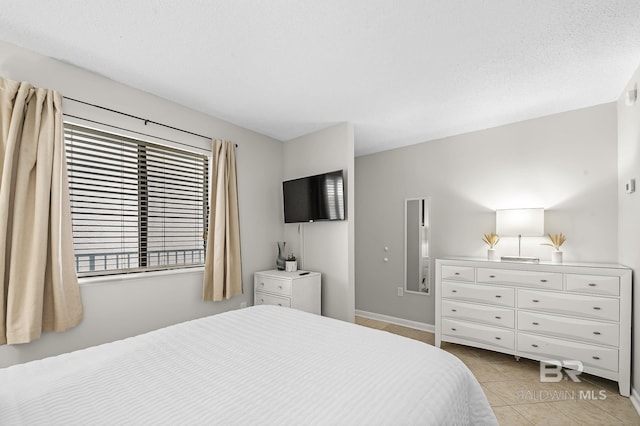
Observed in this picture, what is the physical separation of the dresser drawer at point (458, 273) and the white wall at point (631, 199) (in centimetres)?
117

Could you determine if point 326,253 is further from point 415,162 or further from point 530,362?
point 530,362

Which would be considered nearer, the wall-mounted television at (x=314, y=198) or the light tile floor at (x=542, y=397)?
the light tile floor at (x=542, y=397)

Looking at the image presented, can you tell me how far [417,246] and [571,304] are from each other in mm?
1704

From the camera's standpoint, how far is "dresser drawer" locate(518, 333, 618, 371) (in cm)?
236

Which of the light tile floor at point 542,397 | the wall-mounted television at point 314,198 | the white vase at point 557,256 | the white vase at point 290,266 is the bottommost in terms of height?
the light tile floor at point 542,397

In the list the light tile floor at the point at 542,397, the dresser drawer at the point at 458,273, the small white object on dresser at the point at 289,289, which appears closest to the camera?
the light tile floor at the point at 542,397

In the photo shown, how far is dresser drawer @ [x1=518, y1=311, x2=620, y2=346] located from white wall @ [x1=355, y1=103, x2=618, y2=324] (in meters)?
0.71

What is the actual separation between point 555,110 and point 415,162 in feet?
5.12

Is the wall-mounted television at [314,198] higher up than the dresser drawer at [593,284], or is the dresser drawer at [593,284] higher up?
the wall-mounted television at [314,198]

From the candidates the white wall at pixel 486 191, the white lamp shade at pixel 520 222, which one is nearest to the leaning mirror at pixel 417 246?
the white wall at pixel 486 191

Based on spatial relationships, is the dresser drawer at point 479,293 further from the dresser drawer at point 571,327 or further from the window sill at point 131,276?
the window sill at point 131,276

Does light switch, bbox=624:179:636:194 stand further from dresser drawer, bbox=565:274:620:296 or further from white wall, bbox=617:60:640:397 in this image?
dresser drawer, bbox=565:274:620:296

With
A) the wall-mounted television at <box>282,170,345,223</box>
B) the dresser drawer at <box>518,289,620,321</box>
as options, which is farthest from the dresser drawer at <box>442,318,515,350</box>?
the wall-mounted television at <box>282,170,345,223</box>

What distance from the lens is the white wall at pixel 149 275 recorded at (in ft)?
6.91
